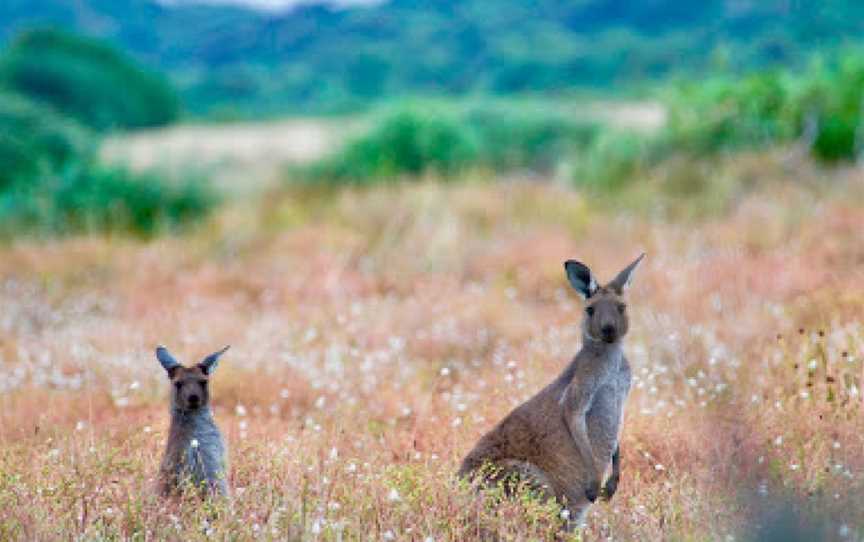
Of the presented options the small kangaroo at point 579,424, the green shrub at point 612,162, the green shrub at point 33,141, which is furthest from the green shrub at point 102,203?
the small kangaroo at point 579,424

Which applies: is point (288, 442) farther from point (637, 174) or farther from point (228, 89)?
point (228, 89)

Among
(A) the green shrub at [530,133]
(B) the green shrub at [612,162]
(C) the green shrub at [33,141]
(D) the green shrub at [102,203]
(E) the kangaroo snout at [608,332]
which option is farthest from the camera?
(A) the green shrub at [530,133]

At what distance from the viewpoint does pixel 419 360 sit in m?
8.81

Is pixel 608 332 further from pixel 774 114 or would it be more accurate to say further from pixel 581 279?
pixel 774 114

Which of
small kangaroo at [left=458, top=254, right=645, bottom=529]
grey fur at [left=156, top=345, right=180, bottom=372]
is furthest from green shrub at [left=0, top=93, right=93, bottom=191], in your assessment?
small kangaroo at [left=458, top=254, right=645, bottom=529]

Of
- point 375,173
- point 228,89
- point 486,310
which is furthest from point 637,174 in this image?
point 228,89

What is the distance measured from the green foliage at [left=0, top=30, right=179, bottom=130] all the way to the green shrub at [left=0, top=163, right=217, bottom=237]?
41.3 feet

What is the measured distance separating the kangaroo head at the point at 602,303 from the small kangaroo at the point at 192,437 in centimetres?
166

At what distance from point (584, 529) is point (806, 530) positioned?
104 cm

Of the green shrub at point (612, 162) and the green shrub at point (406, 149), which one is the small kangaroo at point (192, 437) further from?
the green shrub at point (406, 149)

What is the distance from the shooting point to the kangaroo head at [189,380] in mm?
5188

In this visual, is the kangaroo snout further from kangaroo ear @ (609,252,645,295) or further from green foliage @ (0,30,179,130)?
green foliage @ (0,30,179,130)

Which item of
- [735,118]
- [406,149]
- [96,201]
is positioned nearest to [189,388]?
[96,201]

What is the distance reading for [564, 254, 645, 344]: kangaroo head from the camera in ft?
15.3
